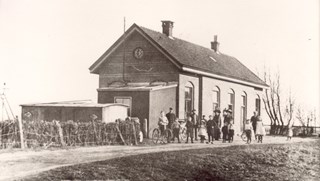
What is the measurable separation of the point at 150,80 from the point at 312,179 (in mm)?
13643

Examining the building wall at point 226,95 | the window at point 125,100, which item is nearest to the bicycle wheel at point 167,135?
the window at point 125,100

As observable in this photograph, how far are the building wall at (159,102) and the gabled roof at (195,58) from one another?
1722mm

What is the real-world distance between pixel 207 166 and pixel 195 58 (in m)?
15.1

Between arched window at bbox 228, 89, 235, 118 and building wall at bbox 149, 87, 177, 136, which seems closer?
building wall at bbox 149, 87, 177, 136

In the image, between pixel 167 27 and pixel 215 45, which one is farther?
pixel 215 45

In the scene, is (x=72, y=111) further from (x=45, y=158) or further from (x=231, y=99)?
Answer: (x=231, y=99)

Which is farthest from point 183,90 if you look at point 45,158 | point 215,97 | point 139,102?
point 45,158

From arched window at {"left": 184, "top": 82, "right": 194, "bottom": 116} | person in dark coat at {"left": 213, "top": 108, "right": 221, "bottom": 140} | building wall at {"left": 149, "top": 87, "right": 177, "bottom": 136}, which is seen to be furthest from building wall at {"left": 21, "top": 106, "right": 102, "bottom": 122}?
arched window at {"left": 184, "top": 82, "right": 194, "bottom": 116}

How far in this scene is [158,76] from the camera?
27.9 meters

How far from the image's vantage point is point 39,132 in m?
18.6

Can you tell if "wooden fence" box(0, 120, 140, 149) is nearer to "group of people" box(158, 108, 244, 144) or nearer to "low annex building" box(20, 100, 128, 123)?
"group of people" box(158, 108, 244, 144)

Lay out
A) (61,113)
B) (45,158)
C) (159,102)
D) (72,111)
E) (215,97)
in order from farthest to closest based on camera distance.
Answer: (215,97)
(159,102)
(61,113)
(72,111)
(45,158)

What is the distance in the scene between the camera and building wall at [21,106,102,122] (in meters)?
22.9

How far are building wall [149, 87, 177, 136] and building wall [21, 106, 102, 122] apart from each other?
3.69 metres
